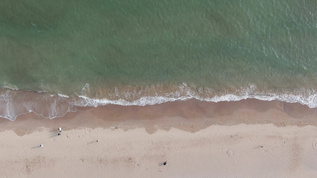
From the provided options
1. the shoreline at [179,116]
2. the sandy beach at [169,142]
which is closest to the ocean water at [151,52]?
the shoreline at [179,116]

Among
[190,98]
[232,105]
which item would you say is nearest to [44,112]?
[190,98]

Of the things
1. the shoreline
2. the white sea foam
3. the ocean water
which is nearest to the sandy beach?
the shoreline

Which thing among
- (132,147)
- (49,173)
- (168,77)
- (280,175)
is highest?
(168,77)

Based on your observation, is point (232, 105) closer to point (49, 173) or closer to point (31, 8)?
point (49, 173)

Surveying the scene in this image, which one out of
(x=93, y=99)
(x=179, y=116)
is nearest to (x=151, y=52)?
(x=179, y=116)

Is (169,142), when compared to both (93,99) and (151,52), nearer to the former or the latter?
(93,99)

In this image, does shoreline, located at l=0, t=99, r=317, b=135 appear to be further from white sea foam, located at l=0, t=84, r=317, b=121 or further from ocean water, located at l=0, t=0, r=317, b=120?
Answer: ocean water, located at l=0, t=0, r=317, b=120
